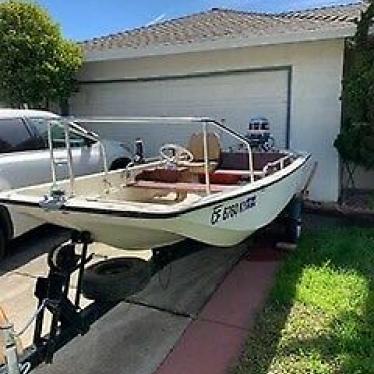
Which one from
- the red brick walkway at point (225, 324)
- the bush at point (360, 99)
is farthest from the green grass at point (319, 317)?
the bush at point (360, 99)

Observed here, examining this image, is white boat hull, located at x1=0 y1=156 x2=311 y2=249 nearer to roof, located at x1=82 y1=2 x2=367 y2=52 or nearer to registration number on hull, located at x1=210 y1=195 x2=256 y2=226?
registration number on hull, located at x1=210 y1=195 x2=256 y2=226

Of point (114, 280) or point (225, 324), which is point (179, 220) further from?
point (225, 324)

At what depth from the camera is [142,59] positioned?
30.7ft

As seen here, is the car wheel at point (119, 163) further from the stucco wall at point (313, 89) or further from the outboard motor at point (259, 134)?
the stucco wall at point (313, 89)

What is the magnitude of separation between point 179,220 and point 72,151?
3.66 meters

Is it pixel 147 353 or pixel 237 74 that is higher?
pixel 237 74

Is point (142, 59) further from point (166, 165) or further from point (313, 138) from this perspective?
point (166, 165)

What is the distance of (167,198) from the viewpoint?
4973mm

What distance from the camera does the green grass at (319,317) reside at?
3285 mm

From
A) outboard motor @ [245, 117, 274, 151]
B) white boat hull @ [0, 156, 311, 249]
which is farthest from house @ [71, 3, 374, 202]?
white boat hull @ [0, 156, 311, 249]

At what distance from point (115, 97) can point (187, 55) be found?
200cm

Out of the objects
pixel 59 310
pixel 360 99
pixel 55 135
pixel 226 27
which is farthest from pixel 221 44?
pixel 59 310

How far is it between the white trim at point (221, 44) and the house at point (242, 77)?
0.05ft

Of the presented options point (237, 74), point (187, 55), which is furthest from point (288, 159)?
point (187, 55)
